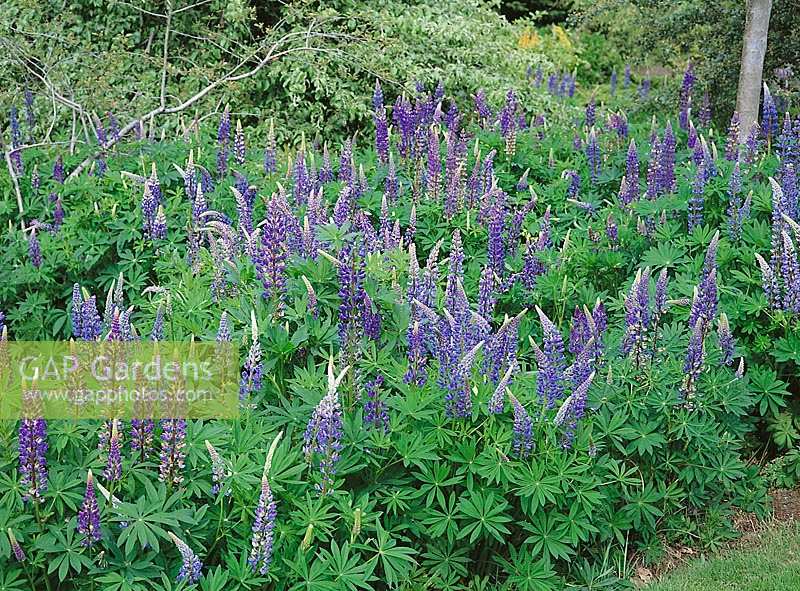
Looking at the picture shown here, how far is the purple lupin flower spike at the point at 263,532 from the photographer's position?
3.34 meters

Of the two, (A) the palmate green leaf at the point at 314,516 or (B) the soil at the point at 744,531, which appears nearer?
(A) the palmate green leaf at the point at 314,516

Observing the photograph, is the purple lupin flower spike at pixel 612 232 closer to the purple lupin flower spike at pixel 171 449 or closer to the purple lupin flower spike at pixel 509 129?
the purple lupin flower spike at pixel 509 129

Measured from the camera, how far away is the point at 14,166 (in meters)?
6.92

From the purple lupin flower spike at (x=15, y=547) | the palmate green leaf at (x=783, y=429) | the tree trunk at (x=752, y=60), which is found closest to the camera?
the purple lupin flower spike at (x=15, y=547)

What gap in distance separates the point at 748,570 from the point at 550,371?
130 cm

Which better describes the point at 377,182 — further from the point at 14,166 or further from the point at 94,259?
the point at 14,166

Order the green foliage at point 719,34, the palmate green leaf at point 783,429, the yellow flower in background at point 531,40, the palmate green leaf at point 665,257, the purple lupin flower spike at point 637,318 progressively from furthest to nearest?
the yellow flower in background at point 531,40, the green foliage at point 719,34, the palmate green leaf at point 665,257, the palmate green leaf at point 783,429, the purple lupin flower spike at point 637,318

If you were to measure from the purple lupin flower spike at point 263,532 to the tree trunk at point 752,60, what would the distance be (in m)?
5.17

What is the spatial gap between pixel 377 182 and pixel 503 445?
302cm

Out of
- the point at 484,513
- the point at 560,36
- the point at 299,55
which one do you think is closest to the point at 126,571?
the point at 484,513

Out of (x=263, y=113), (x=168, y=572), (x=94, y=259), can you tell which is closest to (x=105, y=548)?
(x=168, y=572)

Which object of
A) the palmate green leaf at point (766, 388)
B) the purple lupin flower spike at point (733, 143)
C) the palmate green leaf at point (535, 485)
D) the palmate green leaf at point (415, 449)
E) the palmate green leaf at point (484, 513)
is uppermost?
the purple lupin flower spike at point (733, 143)

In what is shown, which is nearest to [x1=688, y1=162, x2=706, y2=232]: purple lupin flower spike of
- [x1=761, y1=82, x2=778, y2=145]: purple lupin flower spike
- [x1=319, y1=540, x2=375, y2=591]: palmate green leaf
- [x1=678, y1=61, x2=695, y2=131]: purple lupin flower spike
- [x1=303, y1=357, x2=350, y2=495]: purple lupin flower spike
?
[x1=761, y1=82, x2=778, y2=145]: purple lupin flower spike

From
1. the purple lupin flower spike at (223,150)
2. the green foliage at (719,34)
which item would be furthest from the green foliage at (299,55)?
the purple lupin flower spike at (223,150)
